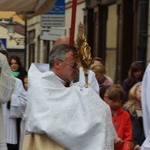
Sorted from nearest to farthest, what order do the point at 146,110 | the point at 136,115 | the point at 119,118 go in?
the point at 146,110 → the point at 119,118 → the point at 136,115

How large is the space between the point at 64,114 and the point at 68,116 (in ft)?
0.10

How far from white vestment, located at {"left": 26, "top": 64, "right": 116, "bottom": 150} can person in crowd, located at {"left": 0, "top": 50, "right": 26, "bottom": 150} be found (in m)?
3.85

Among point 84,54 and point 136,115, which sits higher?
point 84,54

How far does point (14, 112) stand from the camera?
30.8 ft

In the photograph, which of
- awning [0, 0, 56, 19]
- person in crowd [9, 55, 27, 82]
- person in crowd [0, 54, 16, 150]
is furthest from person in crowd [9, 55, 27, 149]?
person in crowd [0, 54, 16, 150]

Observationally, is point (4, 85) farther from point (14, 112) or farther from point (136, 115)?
point (14, 112)

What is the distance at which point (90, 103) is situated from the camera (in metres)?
5.38

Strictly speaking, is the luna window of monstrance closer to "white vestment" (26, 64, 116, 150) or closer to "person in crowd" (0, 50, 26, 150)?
"white vestment" (26, 64, 116, 150)

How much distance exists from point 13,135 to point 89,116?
435 centimetres

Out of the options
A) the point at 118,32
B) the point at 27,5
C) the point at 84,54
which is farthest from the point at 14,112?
the point at 118,32

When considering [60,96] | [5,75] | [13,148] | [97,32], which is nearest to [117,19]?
[97,32]

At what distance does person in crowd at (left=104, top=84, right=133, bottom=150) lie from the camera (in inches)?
304

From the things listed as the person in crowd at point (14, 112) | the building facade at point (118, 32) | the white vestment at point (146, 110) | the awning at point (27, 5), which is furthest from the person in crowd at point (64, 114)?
the building facade at point (118, 32)

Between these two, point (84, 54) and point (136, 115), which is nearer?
point (84, 54)
